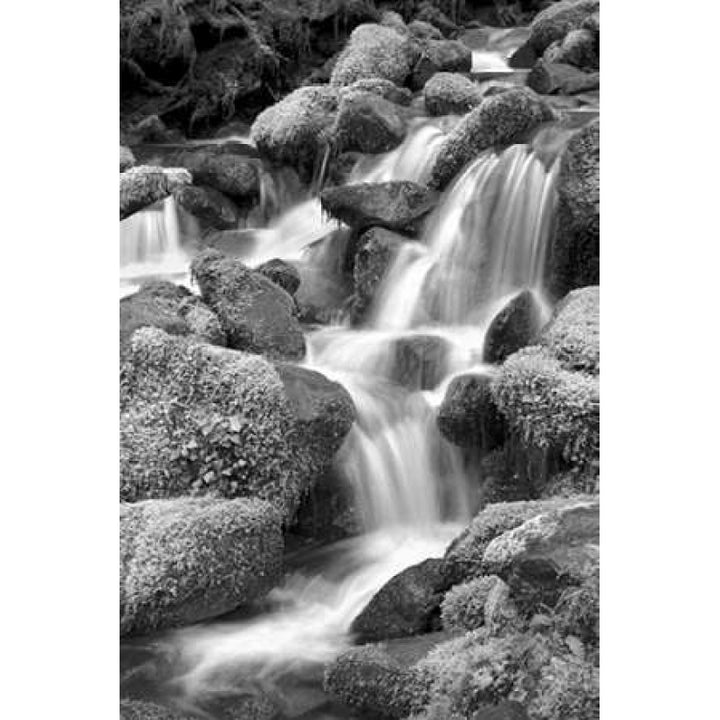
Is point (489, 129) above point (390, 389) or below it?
above

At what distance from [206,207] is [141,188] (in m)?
0.71

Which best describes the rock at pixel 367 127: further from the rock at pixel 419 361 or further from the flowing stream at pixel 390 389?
the rock at pixel 419 361

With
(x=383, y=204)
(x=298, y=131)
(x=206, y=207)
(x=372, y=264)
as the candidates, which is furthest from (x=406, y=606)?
(x=298, y=131)

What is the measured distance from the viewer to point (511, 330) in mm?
5867

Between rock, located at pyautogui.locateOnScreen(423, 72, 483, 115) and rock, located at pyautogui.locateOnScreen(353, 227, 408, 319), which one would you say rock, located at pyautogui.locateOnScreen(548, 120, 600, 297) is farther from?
rock, located at pyautogui.locateOnScreen(423, 72, 483, 115)

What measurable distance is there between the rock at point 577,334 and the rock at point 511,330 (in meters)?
0.34

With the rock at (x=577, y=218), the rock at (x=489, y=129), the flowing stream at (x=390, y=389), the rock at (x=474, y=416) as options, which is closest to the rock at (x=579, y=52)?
the flowing stream at (x=390, y=389)

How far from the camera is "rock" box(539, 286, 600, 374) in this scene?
5.06 metres

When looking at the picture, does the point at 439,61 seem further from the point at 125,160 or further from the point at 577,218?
the point at 577,218

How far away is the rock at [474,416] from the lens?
534 cm

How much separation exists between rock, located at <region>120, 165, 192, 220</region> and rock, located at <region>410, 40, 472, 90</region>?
3822 millimetres

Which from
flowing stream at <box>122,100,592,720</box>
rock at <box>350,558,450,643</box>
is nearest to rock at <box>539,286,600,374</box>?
flowing stream at <box>122,100,592,720</box>
